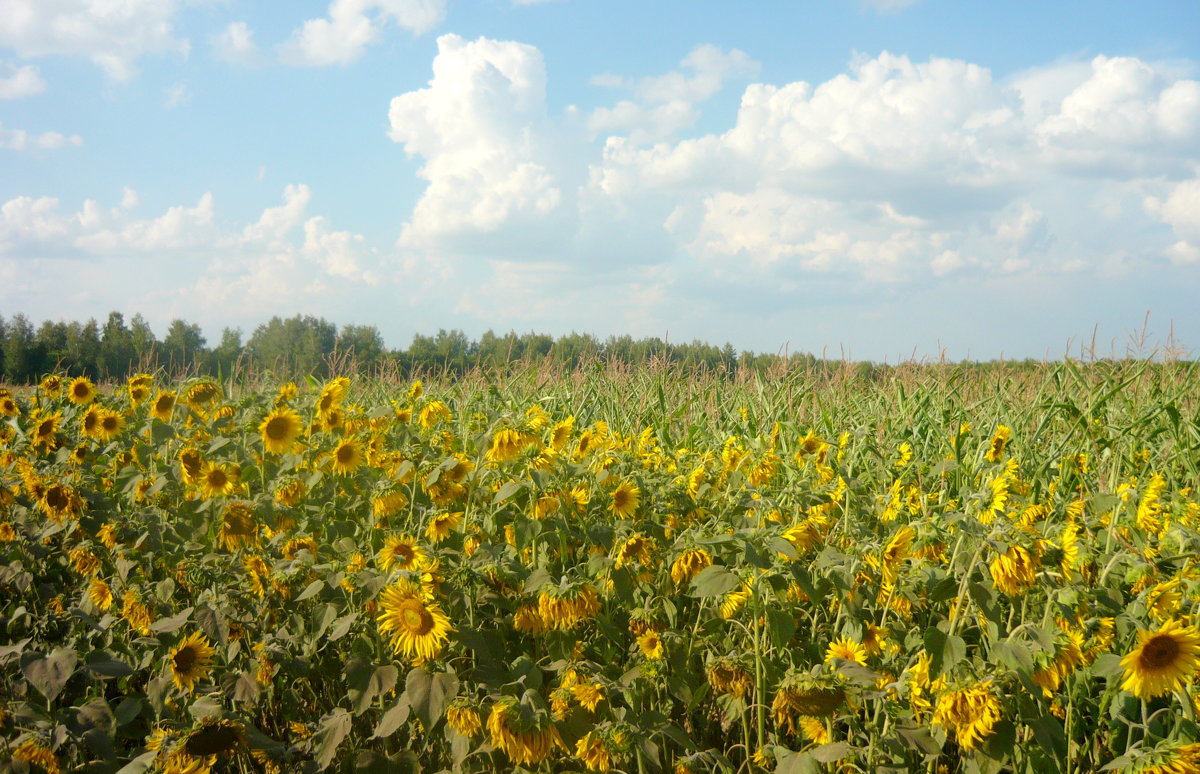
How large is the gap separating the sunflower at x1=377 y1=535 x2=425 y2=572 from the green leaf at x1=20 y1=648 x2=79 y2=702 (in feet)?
2.15

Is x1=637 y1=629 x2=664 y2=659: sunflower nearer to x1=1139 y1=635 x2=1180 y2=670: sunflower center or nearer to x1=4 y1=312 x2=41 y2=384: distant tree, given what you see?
x1=1139 y1=635 x2=1180 y2=670: sunflower center

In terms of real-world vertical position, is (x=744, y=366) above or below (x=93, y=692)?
above

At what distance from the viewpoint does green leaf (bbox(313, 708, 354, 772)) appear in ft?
5.19

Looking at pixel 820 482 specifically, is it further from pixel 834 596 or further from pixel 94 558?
pixel 94 558

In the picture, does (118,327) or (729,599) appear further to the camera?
(118,327)

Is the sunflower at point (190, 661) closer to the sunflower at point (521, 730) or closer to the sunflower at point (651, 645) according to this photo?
the sunflower at point (521, 730)

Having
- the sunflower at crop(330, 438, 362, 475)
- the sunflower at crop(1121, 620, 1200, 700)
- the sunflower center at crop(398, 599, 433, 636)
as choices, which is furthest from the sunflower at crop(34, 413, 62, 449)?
the sunflower at crop(1121, 620, 1200, 700)

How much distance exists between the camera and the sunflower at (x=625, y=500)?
76.9 inches

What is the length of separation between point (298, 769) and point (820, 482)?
1.55 metres

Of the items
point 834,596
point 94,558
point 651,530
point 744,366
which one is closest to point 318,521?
point 94,558

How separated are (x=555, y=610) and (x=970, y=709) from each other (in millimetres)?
763

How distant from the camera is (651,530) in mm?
1894

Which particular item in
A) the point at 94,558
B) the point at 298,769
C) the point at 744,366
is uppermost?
the point at 744,366

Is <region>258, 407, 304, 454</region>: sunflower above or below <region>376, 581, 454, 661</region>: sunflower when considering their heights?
above
